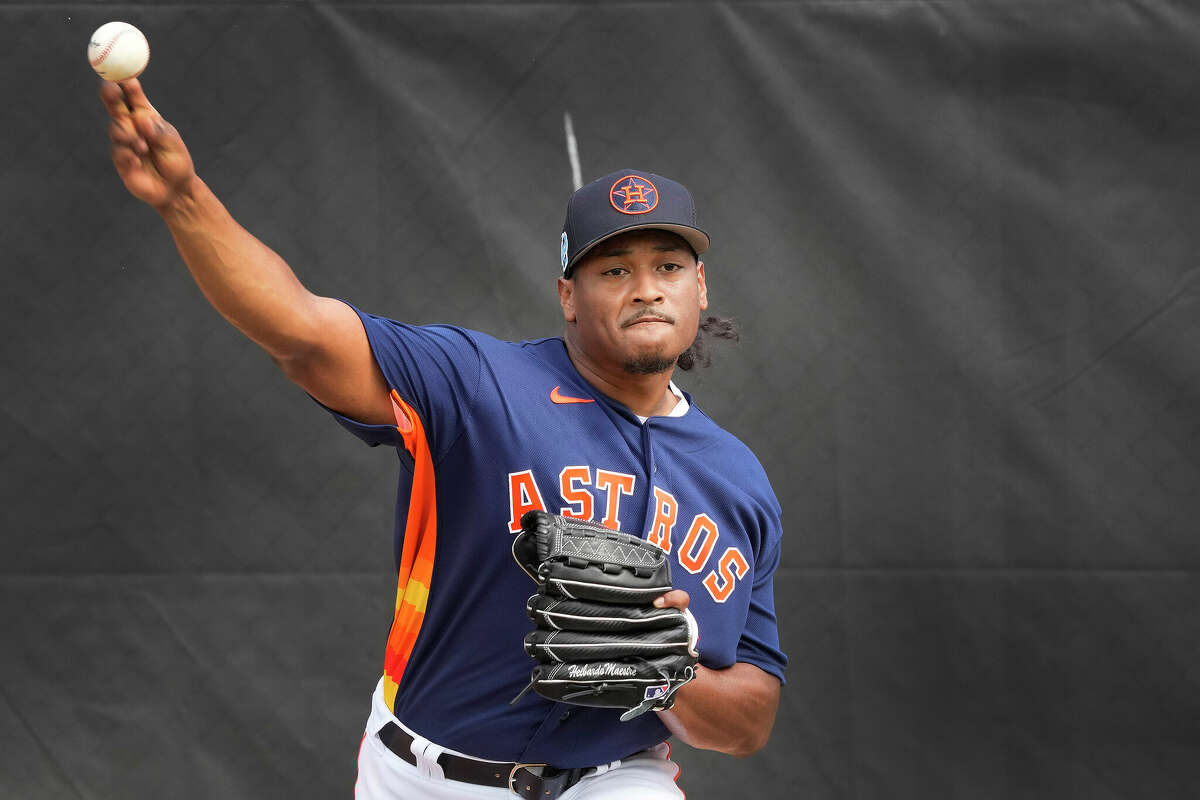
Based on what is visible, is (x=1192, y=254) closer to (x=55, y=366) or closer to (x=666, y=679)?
(x=666, y=679)

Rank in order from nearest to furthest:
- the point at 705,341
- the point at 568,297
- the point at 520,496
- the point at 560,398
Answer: the point at 520,496
the point at 560,398
the point at 568,297
the point at 705,341

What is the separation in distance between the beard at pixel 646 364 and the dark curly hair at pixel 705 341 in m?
0.40

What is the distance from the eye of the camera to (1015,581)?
3074 mm

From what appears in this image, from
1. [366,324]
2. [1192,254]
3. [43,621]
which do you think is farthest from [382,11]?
[1192,254]

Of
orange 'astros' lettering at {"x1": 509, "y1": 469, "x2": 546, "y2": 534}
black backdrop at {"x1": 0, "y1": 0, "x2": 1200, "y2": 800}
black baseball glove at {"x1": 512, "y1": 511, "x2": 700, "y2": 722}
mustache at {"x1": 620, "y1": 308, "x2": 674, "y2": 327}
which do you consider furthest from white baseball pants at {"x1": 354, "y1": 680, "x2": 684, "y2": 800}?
black backdrop at {"x1": 0, "y1": 0, "x2": 1200, "y2": 800}

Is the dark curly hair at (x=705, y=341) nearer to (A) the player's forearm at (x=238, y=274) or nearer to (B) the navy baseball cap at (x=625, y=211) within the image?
(B) the navy baseball cap at (x=625, y=211)

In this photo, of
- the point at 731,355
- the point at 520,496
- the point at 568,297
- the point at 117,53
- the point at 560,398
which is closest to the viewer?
the point at 117,53

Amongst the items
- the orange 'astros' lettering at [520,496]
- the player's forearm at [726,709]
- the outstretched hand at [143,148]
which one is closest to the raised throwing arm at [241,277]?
the outstretched hand at [143,148]

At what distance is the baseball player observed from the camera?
6.33 ft

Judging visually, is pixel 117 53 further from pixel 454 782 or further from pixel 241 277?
pixel 454 782

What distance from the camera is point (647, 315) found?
205cm

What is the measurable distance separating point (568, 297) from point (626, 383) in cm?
22

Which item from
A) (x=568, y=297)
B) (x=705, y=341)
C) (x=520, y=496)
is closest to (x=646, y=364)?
(x=568, y=297)

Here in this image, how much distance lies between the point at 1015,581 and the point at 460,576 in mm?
1791
